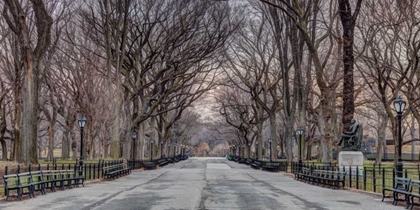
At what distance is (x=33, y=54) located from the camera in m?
27.9

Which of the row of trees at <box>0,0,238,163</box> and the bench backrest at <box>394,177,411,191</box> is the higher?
the row of trees at <box>0,0,238,163</box>

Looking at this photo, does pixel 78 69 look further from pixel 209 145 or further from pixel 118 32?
pixel 209 145

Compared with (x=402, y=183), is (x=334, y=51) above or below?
above

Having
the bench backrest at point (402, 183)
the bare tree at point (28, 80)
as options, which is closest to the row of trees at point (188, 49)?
the bare tree at point (28, 80)

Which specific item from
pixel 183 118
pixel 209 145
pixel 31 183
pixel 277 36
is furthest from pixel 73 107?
pixel 209 145

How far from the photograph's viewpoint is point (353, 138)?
91.3 ft

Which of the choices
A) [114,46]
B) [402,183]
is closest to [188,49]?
[114,46]

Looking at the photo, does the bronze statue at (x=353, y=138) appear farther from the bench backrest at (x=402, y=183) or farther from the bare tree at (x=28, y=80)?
the bare tree at (x=28, y=80)

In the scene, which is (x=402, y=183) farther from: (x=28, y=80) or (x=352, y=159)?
(x=28, y=80)

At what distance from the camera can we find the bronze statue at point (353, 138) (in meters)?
27.8

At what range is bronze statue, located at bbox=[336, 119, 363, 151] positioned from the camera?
2777 centimetres

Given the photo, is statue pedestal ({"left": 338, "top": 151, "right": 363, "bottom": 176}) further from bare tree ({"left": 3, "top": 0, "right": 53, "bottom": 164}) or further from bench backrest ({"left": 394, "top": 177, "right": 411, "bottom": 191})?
bare tree ({"left": 3, "top": 0, "right": 53, "bottom": 164})

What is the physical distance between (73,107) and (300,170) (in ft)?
→ 80.2

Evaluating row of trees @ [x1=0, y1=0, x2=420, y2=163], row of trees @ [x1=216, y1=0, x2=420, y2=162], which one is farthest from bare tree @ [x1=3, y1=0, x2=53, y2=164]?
row of trees @ [x1=216, y1=0, x2=420, y2=162]
